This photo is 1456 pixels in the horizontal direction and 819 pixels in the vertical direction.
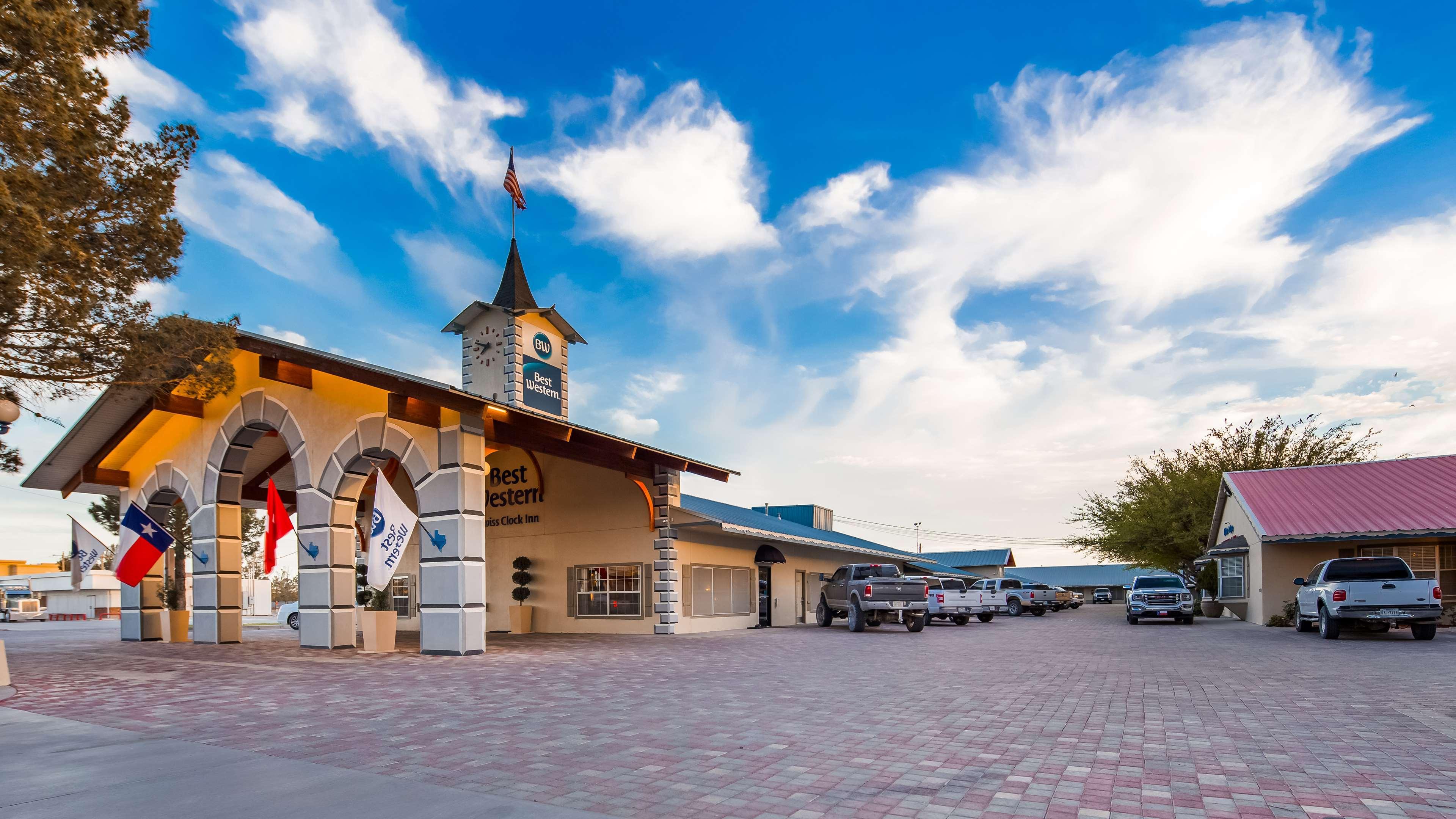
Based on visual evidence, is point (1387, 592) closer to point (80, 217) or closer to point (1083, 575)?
point (80, 217)

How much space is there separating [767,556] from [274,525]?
1457 cm

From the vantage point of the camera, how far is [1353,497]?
25953 mm

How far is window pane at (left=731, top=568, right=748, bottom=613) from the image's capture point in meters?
26.4

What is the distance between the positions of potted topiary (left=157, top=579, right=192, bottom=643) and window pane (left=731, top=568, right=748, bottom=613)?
47.3 ft

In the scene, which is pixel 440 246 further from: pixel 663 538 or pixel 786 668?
pixel 786 668

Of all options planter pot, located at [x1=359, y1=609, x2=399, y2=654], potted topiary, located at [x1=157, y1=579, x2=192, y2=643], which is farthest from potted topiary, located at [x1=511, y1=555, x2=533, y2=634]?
potted topiary, located at [x1=157, y1=579, x2=192, y2=643]

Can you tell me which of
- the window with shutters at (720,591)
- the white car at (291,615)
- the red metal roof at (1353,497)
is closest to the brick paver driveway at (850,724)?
the window with shutters at (720,591)

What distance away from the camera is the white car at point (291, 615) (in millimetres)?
29266

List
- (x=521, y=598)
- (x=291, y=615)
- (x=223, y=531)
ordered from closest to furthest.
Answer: (x=223, y=531) → (x=521, y=598) → (x=291, y=615)

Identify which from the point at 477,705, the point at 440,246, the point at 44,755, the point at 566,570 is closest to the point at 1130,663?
the point at 477,705

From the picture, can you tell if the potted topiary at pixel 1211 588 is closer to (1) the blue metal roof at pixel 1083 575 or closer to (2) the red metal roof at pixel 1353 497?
(2) the red metal roof at pixel 1353 497

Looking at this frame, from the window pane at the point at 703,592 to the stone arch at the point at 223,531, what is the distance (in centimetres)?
1058

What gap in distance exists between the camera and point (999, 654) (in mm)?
15523

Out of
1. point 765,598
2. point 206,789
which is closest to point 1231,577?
point 765,598
